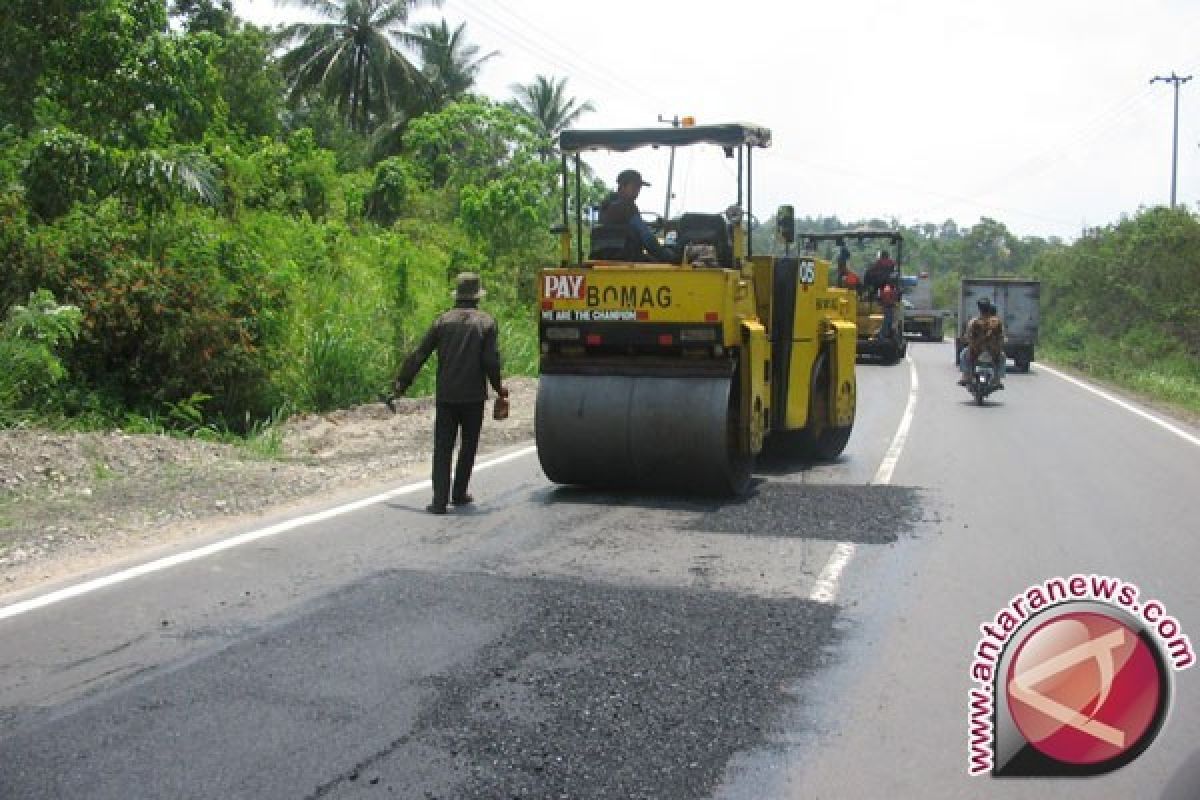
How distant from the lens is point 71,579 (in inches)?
272

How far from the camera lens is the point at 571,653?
5680 mm

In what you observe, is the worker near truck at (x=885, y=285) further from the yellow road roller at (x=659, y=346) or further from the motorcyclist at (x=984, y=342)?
the yellow road roller at (x=659, y=346)

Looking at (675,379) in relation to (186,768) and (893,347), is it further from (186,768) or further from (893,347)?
(893,347)

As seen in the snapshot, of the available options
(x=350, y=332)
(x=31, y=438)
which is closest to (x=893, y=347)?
(x=350, y=332)

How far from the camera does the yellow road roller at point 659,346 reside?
9.64 m

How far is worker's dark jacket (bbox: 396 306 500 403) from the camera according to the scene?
9.52 metres

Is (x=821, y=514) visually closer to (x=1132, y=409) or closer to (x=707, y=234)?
(x=707, y=234)

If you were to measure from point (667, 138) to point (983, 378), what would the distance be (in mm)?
11069

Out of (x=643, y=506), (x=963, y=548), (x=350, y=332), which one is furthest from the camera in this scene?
(x=350, y=332)

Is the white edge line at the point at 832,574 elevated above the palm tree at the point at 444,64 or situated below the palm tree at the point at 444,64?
below

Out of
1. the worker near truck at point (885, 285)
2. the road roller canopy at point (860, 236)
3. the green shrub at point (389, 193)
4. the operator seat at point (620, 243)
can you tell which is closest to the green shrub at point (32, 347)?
the operator seat at point (620, 243)

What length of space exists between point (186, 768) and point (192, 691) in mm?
806

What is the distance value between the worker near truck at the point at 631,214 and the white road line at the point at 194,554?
9.19ft

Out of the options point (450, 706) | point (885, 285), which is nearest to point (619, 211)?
point (450, 706)
